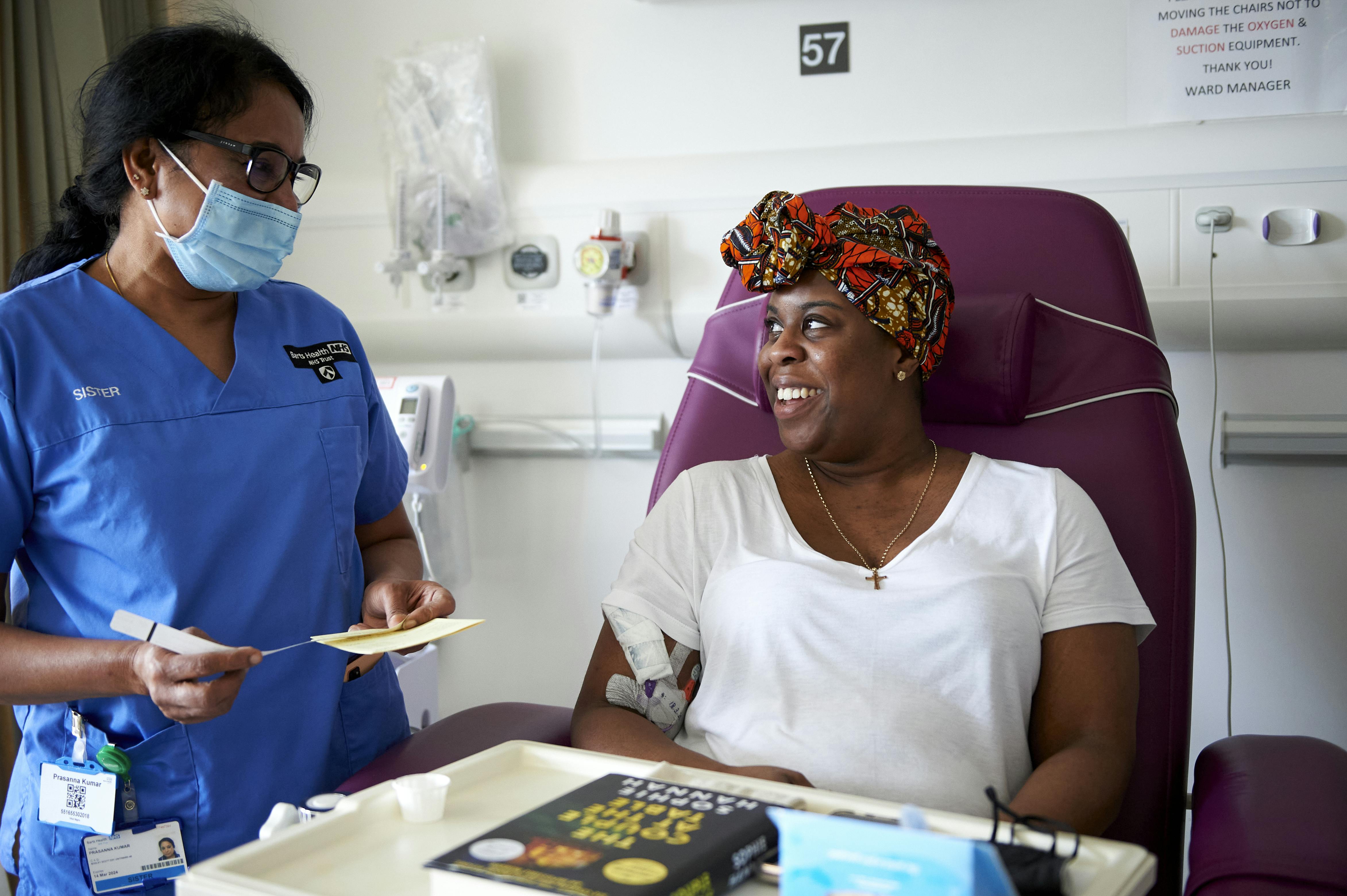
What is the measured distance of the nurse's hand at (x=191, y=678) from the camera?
3.22 ft

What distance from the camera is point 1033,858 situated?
766 mm

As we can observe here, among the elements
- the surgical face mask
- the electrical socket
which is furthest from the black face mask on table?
the electrical socket

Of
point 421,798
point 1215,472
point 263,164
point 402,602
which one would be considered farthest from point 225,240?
point 1215,472

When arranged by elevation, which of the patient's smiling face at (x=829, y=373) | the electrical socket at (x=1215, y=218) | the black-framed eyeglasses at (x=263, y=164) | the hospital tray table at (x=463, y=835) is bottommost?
the hospital tray table at (x=463, y=835)

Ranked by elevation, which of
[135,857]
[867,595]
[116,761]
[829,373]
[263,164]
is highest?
[263,164]

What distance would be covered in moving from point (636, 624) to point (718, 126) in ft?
Result: 4.37

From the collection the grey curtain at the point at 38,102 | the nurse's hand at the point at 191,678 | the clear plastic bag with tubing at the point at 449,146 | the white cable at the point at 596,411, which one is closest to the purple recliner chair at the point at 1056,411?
the nurse's hand at the point at 191,678

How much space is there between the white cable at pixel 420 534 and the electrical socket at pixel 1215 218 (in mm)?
1622

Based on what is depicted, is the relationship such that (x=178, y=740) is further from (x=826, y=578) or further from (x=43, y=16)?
(x=43, y=16)

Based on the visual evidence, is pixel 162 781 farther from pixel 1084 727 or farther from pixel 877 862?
pixel 1084 727

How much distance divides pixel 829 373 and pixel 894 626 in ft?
1.15

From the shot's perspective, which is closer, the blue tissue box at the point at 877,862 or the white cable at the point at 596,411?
the blue tissue box at the point at 877,862

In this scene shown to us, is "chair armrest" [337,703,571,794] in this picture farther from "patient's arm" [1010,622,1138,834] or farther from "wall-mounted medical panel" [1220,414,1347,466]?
"wall-mounted medical panel" [1220,414,1347,466]

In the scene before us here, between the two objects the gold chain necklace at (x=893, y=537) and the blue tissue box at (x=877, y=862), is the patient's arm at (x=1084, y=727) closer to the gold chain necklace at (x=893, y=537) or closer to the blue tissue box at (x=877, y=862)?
the gold chain necklace at (x=893, y=537)
